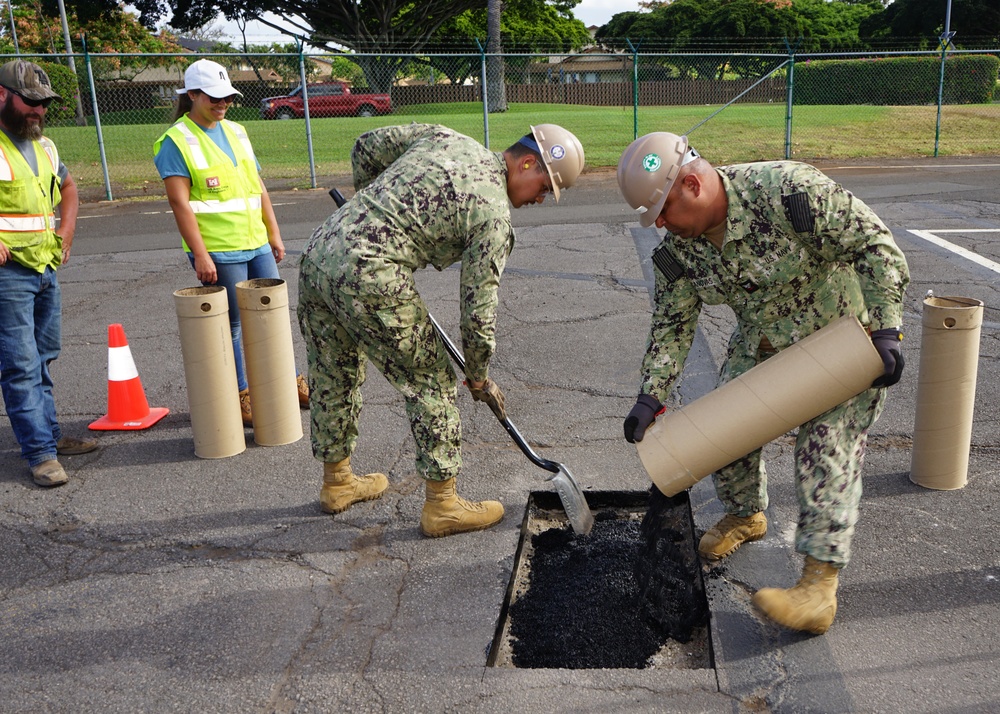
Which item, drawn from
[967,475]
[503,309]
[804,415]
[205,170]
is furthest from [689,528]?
[503,309]

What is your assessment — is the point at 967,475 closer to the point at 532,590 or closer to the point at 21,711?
the point at 532,590

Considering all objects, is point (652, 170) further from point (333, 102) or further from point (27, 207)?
point (333, 102)

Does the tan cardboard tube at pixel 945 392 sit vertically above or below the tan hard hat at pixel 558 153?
below

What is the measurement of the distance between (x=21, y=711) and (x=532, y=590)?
1.83 meters

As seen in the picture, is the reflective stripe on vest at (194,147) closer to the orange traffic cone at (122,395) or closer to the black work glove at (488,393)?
the orange traffic cone at (122,395)

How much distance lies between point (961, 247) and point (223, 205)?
24.6 feet

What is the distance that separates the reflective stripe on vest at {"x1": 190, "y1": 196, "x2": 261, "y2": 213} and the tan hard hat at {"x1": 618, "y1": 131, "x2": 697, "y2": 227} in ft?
8.72

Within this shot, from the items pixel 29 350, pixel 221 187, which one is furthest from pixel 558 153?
pixel 29 350

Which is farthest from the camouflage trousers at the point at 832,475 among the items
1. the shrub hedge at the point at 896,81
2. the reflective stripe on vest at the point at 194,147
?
the shrub hedge at the point at 896,81

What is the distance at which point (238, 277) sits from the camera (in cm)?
486

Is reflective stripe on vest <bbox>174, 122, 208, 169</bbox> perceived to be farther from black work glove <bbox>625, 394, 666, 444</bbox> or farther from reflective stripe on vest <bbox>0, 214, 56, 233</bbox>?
black work glove <bbox>625, 394, 666, 444</bbox>

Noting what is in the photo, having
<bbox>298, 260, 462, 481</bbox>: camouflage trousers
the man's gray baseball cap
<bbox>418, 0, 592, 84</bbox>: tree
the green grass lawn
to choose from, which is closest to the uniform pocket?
<bbox>298, 260, 462, 481</bbox>: camouflage trousers

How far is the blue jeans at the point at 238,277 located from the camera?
4.81 meters

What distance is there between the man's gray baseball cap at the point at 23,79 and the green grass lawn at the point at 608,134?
11488mm
